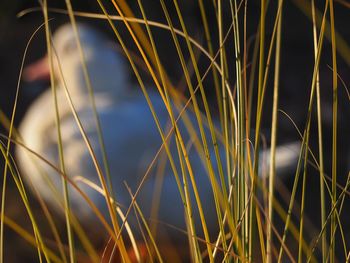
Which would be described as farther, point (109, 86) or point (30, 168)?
point (109, 86)

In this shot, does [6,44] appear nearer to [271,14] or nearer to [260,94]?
[271,14]

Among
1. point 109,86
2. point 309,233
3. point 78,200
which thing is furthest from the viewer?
point 109,86

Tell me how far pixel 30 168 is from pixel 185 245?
1.96 ft

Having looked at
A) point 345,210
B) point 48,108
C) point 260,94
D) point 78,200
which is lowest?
point 345,210

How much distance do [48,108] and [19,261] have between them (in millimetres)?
544

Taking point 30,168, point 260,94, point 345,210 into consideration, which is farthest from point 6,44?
point 260,94

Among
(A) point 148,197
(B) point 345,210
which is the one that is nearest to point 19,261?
(A) point 148,197

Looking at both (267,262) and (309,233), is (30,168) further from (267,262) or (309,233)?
(267,262)

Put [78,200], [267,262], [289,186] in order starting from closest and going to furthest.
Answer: [267,262], [78,200], [289,186]

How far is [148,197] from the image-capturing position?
2.53m

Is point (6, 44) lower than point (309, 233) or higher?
higher

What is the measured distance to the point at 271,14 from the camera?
151 inches

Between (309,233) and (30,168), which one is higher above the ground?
(30,168)

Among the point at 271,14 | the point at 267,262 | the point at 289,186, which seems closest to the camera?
the point at 267,262
